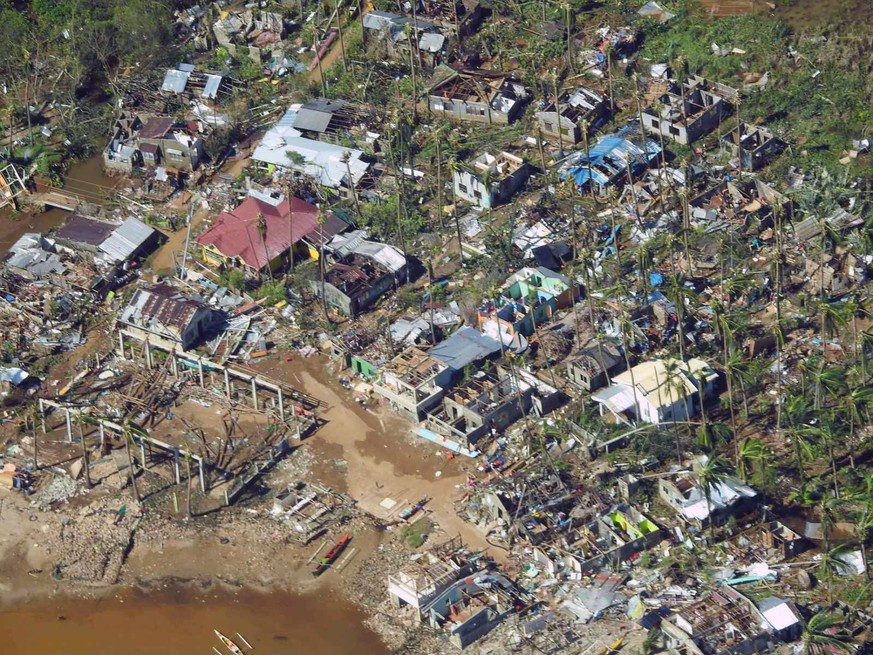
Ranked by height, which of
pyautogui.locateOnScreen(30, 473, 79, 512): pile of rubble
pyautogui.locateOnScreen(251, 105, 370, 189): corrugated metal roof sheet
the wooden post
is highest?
pyautogui.locateOnScreen(251, 105, 370, 189): corrugated metal roof sheet

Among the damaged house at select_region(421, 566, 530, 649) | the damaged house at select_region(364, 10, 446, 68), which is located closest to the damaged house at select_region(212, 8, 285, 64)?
the damaged house at select_region(364, 10, 446, 68)

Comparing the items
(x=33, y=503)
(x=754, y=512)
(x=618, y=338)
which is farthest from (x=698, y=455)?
(x=33, y=503)

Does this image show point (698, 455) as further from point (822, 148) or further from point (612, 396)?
point (822, 148)

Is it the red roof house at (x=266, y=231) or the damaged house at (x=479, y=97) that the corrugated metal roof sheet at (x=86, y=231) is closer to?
the red roof house at (x=266, y=231)

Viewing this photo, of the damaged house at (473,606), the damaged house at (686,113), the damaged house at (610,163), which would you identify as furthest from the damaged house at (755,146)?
the damaged house at (473,606)

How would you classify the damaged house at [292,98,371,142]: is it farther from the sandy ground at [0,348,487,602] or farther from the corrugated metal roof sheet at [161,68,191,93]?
the sandy ground at [0,348,487,602]

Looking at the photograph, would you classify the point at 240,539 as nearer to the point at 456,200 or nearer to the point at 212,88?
the point at 456,200
